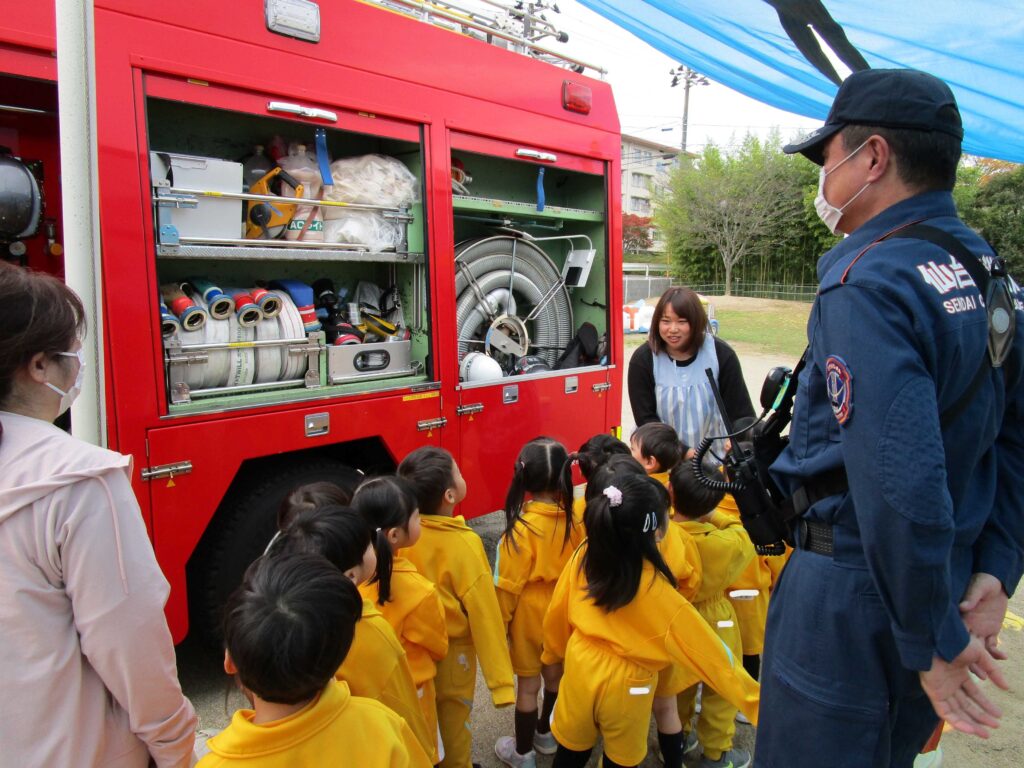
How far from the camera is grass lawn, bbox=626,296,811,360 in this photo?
57.0 ft

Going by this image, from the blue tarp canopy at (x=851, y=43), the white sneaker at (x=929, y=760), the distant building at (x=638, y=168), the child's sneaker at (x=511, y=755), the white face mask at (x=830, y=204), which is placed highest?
the distant building at (x=638, y=168)

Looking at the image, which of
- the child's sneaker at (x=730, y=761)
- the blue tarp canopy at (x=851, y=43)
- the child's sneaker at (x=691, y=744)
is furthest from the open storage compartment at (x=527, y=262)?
the child's sneaker at (x=730, y=761)

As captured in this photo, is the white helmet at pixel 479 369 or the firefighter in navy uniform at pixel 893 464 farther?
the white helmet at pixel 479 369

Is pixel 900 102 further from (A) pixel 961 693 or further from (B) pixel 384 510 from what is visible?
(B) pixel 384 510

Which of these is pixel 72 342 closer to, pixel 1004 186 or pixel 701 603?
pixel 701 603

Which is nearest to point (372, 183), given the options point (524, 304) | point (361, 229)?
point (361, 229)

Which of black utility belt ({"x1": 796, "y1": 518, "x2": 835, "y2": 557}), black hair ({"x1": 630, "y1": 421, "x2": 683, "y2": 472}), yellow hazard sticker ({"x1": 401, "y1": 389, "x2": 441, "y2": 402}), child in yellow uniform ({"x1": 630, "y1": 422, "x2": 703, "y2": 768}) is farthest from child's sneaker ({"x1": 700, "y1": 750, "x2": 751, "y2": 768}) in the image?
yellow hazard sticker ({"x1": 401, "y1": 389, "x2": 441, "y2": 402})

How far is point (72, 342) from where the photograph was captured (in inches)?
51.9

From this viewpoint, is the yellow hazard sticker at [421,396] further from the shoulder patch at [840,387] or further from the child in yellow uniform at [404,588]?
the shoulder patch at [840,387]

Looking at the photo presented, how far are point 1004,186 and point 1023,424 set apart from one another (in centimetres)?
3018

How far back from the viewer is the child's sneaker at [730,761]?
8.08 ft

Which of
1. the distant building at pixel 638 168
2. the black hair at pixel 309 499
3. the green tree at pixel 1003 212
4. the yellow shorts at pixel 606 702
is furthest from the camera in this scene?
the distant building at pixel 638 168

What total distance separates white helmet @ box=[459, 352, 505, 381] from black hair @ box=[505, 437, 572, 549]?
3.88 feet

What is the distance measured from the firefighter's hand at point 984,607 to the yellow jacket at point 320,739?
1172 mm
